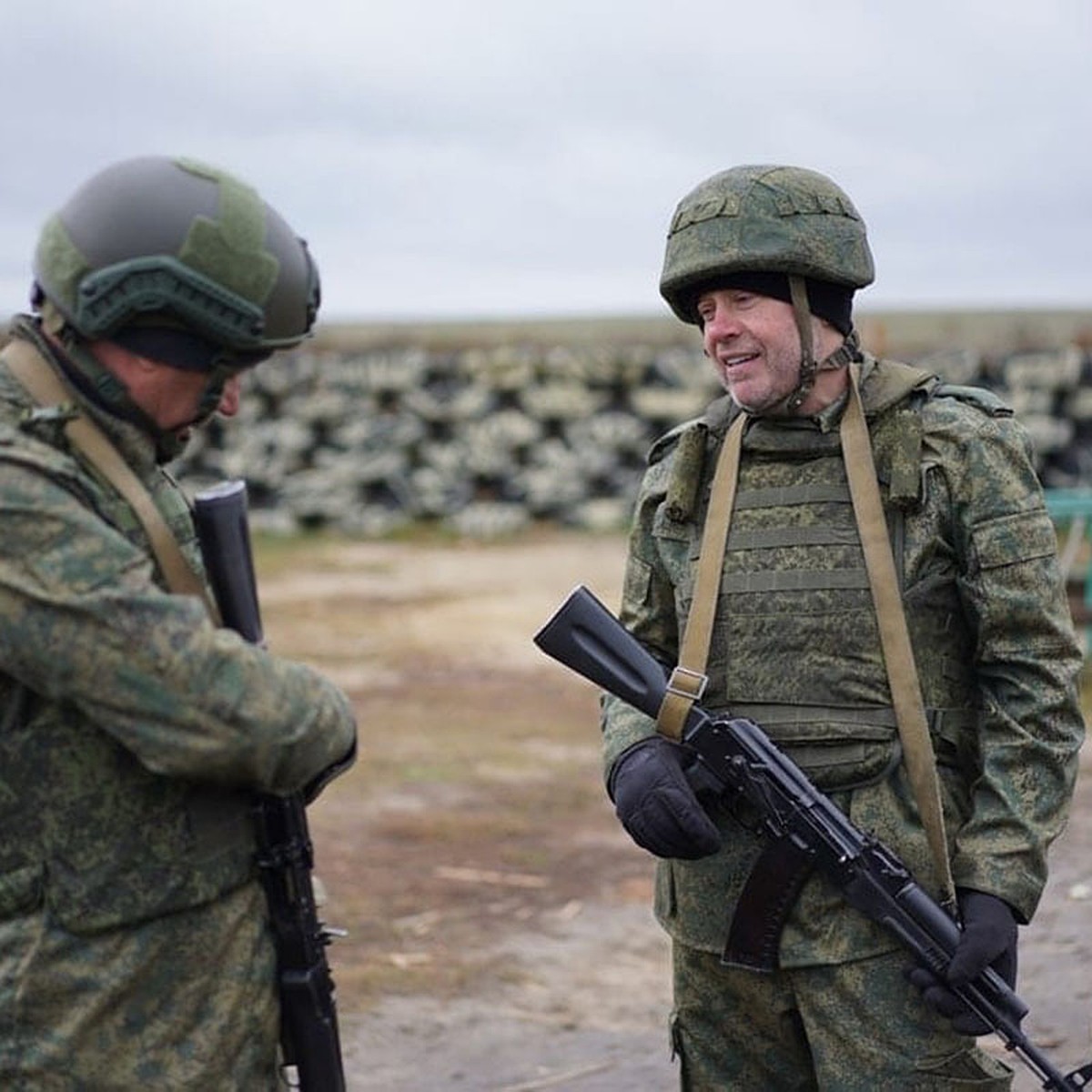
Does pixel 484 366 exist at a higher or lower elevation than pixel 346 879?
higher

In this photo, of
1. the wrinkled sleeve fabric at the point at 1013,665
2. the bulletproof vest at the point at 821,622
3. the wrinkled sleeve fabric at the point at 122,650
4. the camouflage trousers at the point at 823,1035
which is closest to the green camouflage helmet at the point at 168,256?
the wrinkled sleeve fabric at the point at 122,650

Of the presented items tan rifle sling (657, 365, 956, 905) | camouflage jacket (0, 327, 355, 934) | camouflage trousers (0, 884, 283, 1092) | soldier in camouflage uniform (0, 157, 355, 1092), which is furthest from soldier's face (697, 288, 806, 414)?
camouflage trousers (0, 884, 283, 1092)

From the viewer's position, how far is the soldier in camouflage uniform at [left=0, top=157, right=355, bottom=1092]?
235 centimetres

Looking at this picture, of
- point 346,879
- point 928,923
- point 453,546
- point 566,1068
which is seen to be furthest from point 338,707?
point 453,546

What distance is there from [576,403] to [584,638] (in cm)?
1447

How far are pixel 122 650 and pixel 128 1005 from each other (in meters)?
0.54

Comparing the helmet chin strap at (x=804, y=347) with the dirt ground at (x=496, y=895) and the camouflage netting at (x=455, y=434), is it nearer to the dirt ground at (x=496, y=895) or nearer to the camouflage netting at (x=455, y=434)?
the dirt ground at (x=496, y=895)

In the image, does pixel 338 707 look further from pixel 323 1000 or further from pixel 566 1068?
pixel 566 1068

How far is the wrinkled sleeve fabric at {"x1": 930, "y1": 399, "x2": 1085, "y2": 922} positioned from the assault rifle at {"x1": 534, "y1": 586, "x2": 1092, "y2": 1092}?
133 millimetres

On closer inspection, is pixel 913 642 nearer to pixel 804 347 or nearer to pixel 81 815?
pixel 804 347

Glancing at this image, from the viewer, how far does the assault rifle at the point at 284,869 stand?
2627 millimetres

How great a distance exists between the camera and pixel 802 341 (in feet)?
10.4

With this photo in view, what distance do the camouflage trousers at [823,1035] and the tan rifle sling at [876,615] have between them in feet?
0.68

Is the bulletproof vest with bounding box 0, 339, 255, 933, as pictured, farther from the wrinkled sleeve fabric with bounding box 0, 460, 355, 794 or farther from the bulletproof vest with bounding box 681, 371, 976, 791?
the bulletproof vest with bounding box 681, 371, 976, 791
